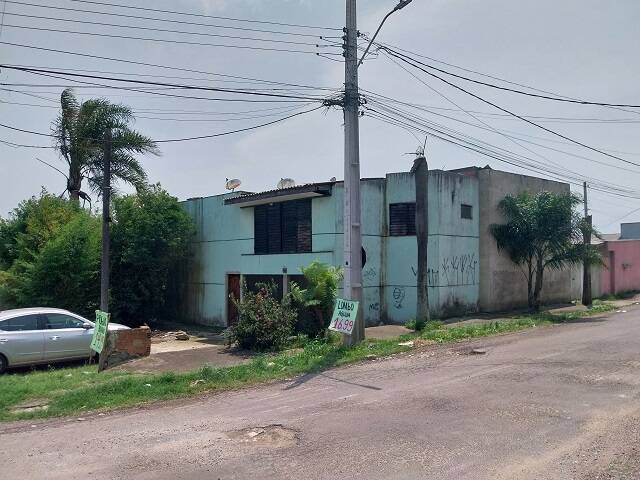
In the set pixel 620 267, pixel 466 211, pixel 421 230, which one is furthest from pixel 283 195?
pixel 620 267

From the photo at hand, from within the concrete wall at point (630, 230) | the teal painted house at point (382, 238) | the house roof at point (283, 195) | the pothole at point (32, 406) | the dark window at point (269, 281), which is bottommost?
the pothole at point (32, 406)

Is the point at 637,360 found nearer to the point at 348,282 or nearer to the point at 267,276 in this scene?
the point at 348,282

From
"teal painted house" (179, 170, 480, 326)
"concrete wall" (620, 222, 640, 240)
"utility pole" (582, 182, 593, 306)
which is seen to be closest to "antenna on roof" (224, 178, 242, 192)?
"teal painted house" (179, 170, 480, 326)

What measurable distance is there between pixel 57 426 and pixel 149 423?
140 cm

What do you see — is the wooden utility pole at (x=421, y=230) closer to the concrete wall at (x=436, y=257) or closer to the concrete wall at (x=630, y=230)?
the concrete wall at (x=436, y=257)

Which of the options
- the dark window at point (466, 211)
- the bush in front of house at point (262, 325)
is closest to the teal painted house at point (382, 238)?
the dark window at point (466, 211)

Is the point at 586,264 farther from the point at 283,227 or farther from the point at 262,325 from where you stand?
the point at 262,325

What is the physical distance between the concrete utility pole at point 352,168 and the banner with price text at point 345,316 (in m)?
0.23

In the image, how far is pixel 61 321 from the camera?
1458 centimetres

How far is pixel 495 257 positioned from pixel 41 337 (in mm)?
15777

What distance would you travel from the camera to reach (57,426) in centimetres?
859

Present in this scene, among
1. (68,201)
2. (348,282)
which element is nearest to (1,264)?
(68,201)

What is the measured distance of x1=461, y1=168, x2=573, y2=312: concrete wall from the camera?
22203mm

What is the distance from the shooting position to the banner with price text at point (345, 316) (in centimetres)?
1380
